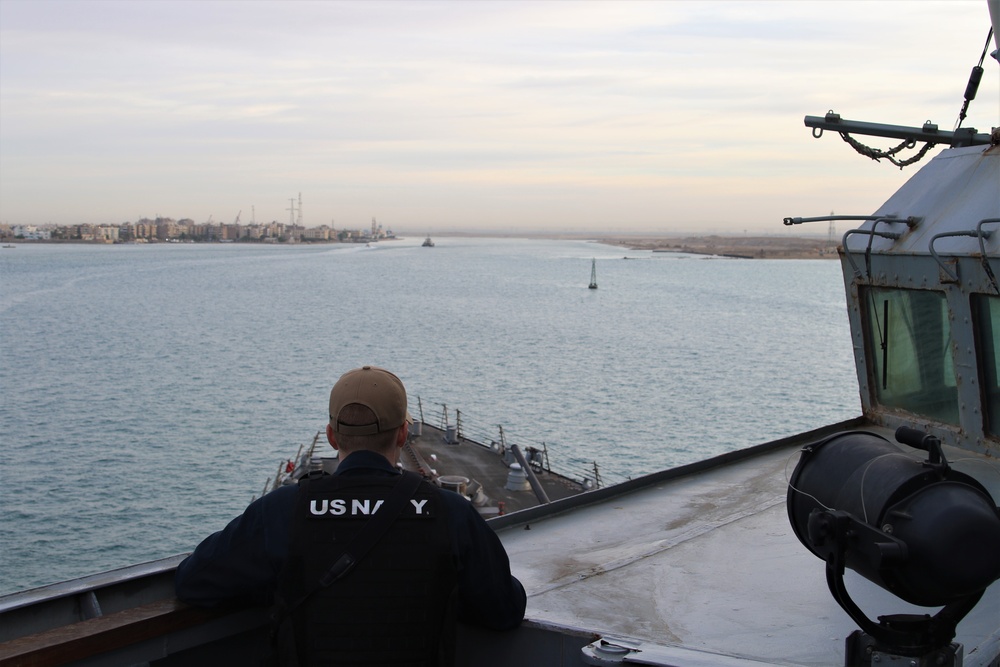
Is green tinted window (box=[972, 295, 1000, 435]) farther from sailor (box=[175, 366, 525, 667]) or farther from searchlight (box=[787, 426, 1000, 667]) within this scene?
sailor (box=[175, 366, 525, 667])

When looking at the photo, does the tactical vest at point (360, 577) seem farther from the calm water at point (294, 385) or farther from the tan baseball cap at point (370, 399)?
the calm water at point (294, 385)

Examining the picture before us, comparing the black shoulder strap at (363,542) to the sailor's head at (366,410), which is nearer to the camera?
the black shoulder strap at (363,542)

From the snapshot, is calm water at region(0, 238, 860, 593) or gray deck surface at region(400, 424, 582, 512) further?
calm water at region(0, 238, 860, 593)

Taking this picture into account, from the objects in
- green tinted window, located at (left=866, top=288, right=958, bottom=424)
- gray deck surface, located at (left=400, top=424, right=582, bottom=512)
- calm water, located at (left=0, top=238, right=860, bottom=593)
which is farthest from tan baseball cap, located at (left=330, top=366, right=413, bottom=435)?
calm water, located at (left=0, top=238, right=860, bottom=593)

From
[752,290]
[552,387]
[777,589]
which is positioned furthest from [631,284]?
[777,589]

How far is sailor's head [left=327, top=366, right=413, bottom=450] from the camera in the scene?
3.16 m

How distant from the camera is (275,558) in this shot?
3135 millimetres

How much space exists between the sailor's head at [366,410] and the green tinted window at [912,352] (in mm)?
5267

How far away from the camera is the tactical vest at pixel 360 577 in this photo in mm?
3043

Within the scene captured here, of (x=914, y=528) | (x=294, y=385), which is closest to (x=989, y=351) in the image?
(x=914, y=528)

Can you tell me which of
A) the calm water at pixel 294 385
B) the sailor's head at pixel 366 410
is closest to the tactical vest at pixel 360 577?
the sailor's head at pixel 366 410

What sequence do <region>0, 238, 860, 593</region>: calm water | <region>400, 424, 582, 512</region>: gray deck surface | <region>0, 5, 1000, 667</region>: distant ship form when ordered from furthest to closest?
<region>0, 238, 860, 593</region>: calm water
<region>400, 424, 582, 512</region>: gray deck surface
<region>0, 5, 1000, 667</region>: distant ship

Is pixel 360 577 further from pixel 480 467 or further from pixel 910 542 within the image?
pixel 480 467

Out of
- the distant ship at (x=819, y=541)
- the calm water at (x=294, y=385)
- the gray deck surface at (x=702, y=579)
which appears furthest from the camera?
the calm water at (x=294, y=385)
